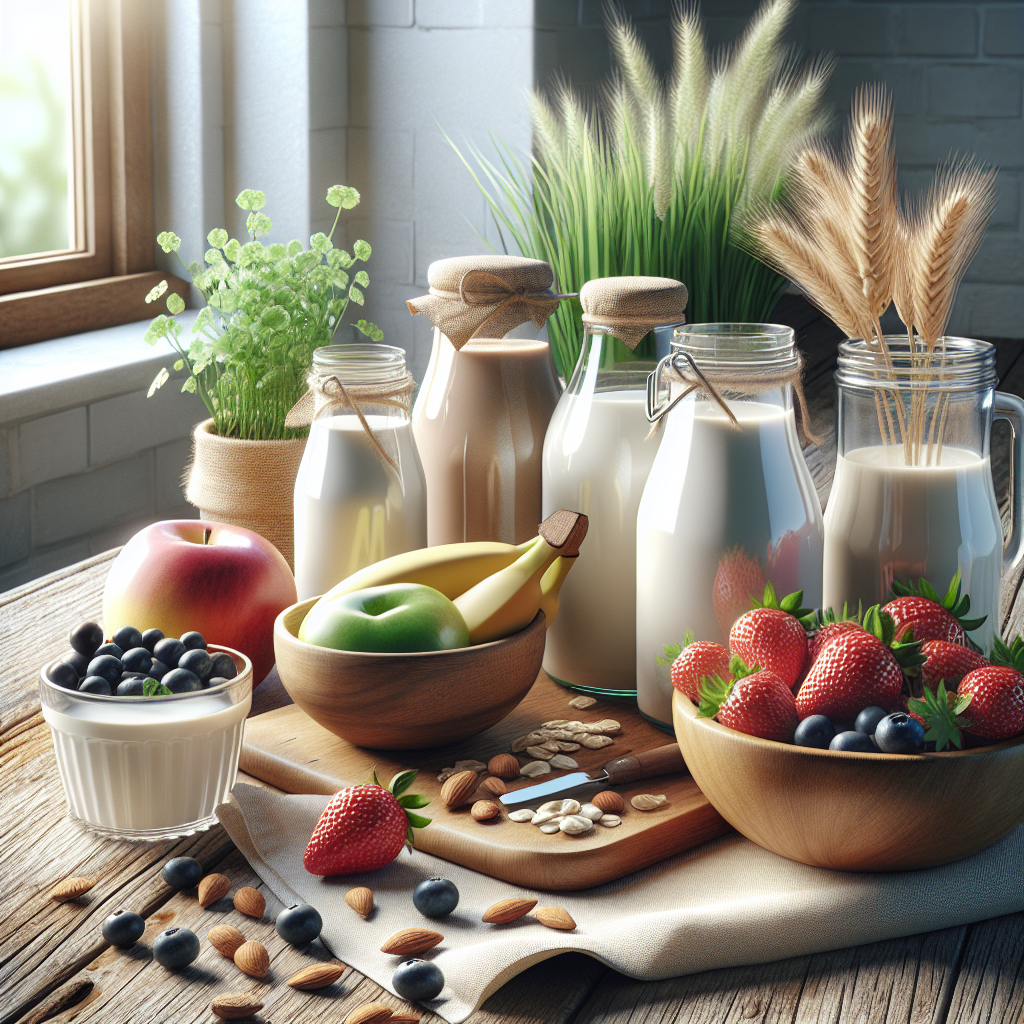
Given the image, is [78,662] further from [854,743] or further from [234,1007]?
[854,743]

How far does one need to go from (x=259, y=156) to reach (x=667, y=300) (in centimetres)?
147

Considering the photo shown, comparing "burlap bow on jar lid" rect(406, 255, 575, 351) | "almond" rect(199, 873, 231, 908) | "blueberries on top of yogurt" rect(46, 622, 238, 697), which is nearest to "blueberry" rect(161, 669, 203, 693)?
"blueberries on top of yogurt" rect(46, 622, 238, 697)

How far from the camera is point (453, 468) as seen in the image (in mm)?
872

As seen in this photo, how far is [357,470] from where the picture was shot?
2.72 ft

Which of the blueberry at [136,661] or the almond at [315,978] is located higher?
the blueberry at [136,661]

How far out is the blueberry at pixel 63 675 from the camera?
0.66 meters

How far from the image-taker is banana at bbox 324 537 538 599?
29.9 inches

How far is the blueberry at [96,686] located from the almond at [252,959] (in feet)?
0.56

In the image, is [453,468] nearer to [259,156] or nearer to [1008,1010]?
[1008,1010]

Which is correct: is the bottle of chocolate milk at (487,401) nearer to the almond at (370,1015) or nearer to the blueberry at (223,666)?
the blueberry at (223,666)

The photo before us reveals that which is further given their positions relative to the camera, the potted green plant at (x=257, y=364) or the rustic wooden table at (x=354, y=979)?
the potted green plant at (x=257, y=364)

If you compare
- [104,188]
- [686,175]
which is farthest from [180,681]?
[104,188]

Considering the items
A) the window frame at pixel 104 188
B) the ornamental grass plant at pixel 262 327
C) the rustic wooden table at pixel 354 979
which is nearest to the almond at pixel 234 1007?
the rustic wooden table at pixel 354 979

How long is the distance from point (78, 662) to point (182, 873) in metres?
0.14
